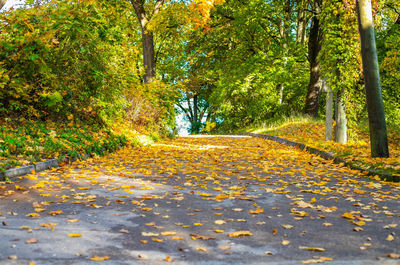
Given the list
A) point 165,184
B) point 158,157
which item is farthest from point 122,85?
point 165,184

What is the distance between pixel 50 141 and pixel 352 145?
9098 millimetres

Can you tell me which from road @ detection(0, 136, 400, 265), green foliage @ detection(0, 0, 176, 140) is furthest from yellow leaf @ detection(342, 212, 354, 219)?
green foliage @ detection(0, 0, 176, 140)

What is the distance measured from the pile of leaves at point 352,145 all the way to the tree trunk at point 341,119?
298mm

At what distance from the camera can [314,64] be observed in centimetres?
2194

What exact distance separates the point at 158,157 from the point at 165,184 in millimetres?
4199

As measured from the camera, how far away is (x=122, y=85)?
552 inches

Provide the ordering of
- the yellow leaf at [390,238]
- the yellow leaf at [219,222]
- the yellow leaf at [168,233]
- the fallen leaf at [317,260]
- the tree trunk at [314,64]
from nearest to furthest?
the fallen leaf at [317,260] < the yellow leaf at [390,238] < the yellow leaf at [168,233] < the yellow leaf at [219,222] < the tree trunk at [314,64]

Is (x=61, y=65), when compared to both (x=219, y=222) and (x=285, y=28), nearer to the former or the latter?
(x=219, y=222)

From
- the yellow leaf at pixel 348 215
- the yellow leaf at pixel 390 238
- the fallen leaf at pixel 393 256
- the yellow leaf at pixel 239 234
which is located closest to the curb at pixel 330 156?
the yellow leaf at pixel 348 215

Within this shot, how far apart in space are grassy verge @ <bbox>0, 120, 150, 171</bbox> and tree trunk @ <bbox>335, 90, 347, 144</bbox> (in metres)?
7.47

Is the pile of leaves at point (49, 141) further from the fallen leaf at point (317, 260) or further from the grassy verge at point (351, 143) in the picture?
the grassy verge at point (351, 143)

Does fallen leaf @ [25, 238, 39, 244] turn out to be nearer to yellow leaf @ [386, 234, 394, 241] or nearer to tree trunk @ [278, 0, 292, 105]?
yellow leaf @ [386, 234, 394, 241]

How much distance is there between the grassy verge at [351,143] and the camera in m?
8.39

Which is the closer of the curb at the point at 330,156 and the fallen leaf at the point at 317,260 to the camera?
the fallen leaf at the point at 317,260
